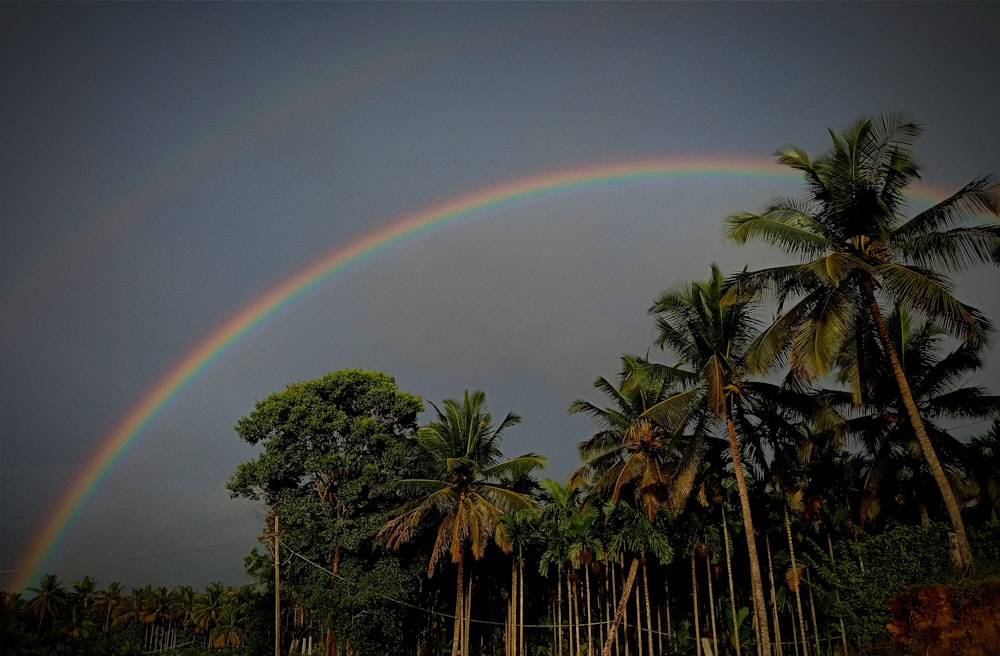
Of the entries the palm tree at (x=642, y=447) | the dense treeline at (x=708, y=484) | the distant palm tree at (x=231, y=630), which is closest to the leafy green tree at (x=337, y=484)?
the dense treeline at (x=708, y=484)

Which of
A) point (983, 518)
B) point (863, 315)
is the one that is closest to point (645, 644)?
point (983, 518)

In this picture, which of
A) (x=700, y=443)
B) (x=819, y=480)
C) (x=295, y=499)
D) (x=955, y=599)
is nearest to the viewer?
(x=955, y=599)

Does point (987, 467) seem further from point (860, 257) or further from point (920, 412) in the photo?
point (860, 257)

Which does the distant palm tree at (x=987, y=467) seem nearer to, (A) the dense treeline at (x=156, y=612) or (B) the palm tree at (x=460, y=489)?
(B) the palm tree at (x=460, y=489)

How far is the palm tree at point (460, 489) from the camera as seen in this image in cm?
3062

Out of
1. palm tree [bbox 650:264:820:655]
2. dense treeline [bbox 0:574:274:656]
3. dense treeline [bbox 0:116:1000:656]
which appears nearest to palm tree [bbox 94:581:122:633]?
dense treeline [bbox 0:574:274:656]

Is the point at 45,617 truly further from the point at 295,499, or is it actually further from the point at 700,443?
the point at 700,443

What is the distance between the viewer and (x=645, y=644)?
39312 millimetres

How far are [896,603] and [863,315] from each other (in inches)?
283

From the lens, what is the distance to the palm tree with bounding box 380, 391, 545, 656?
30625mm

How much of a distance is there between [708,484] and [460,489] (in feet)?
34.9

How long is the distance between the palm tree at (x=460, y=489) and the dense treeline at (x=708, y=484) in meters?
0.11

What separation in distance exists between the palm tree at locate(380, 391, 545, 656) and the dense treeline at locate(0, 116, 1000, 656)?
0.11 m

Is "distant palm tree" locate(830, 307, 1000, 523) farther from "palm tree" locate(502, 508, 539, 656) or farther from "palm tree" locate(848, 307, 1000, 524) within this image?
"palm tree" locate(502, 508, 539, 656)
